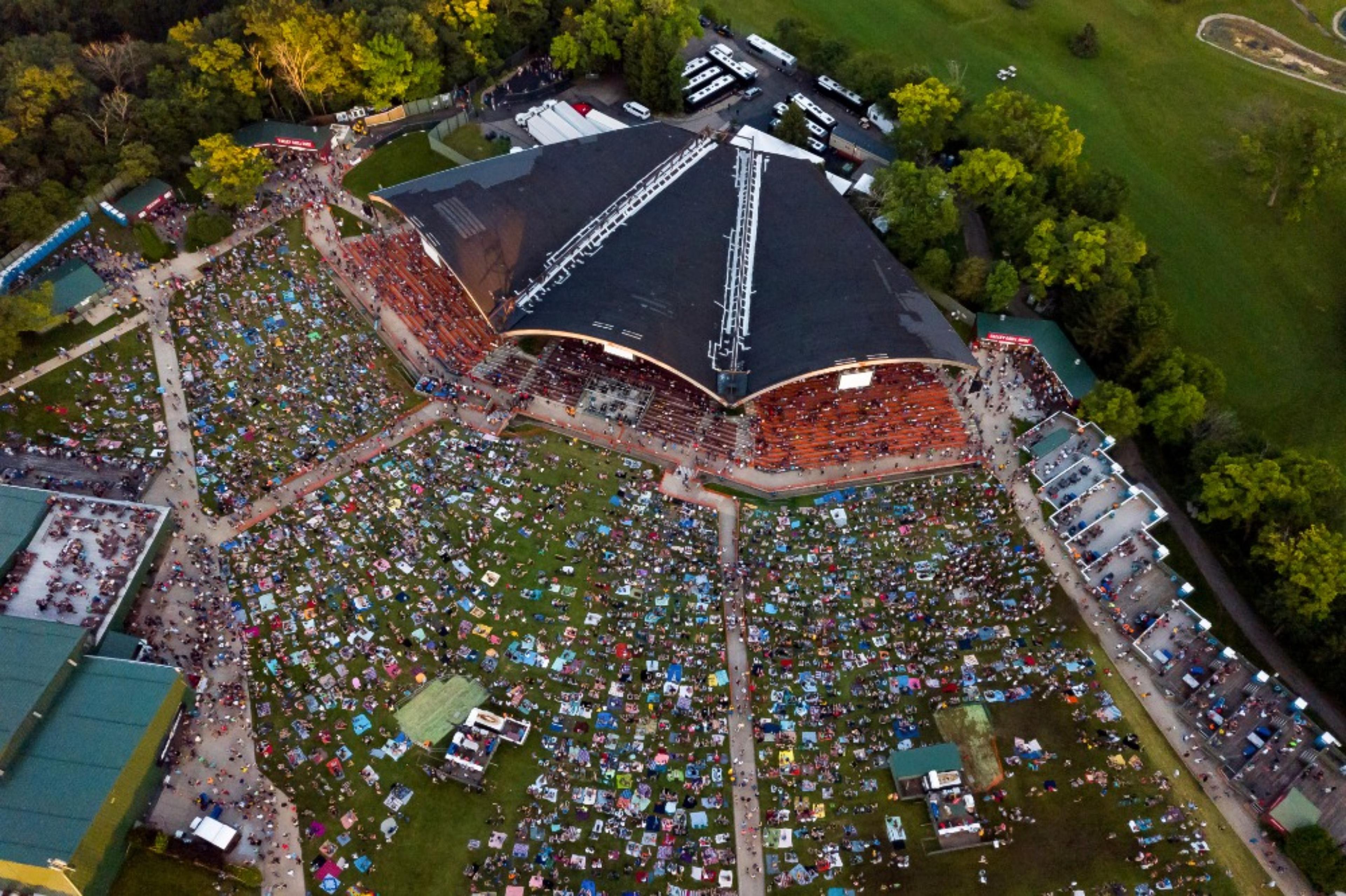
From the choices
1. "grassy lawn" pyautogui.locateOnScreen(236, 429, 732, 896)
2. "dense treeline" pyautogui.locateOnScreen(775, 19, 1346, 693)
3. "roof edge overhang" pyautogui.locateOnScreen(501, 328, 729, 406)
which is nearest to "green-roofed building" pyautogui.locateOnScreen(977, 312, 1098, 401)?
"dense treeline" pyautogui.locateOnScreen(775, 19, 1346, 693)

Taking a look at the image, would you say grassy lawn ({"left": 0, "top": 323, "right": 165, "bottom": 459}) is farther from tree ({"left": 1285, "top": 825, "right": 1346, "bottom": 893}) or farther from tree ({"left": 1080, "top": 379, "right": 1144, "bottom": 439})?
tree ({"left": 1285, "top": 825, "right": 1346, "bottom": 893})

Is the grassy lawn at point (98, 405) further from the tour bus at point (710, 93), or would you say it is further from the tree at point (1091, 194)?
the tree at point (1091, 194)

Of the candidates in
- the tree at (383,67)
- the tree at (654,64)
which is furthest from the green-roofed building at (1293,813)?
the tree at (383,67)

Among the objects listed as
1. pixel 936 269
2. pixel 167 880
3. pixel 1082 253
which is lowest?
pixel 167 880

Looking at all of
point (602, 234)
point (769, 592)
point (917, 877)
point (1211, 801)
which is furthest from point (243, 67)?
point (1211, 801)

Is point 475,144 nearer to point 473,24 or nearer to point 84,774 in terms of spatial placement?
point 473,24

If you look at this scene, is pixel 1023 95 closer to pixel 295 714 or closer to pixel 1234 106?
pixel 1234 106

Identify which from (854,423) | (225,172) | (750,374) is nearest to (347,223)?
(225,172)
